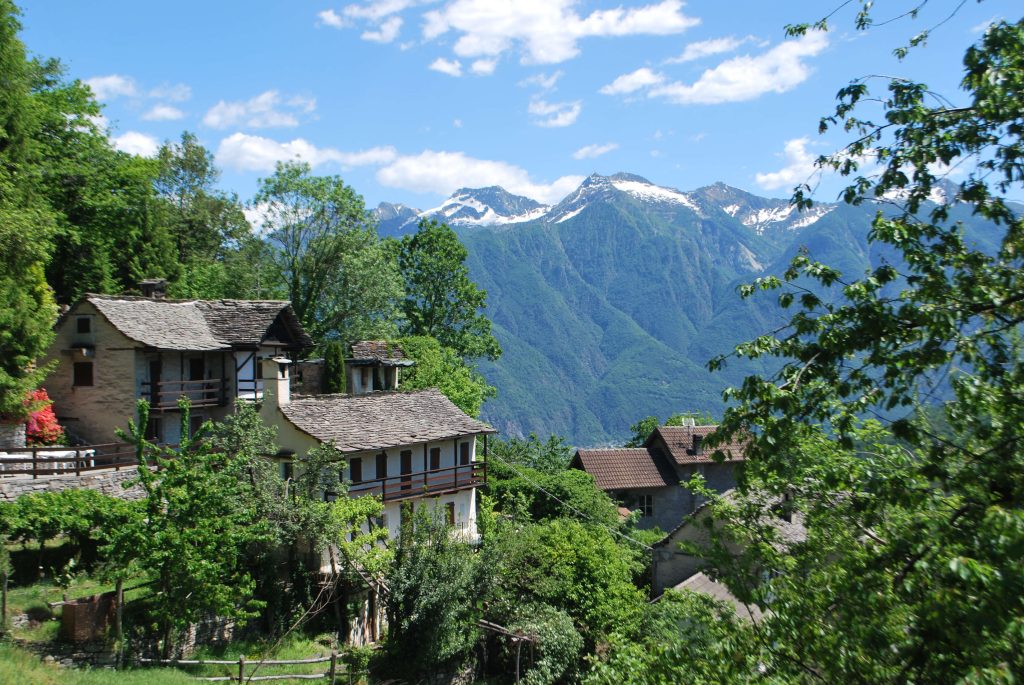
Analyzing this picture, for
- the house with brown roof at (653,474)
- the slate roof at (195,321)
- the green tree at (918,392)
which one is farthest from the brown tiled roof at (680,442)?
the green tree at (918,392)

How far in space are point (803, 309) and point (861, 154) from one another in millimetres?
1795

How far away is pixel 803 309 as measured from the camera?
7098 mm

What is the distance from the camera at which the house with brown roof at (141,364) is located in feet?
98.4

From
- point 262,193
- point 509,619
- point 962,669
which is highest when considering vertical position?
point 262,193

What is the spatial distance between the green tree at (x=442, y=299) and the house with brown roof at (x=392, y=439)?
18.3m

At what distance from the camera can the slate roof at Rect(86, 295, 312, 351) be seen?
30.4 m

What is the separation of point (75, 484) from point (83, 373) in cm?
908

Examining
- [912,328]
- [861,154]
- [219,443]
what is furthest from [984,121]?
[219,443]

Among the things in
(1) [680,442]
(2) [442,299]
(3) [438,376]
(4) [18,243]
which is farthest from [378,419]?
(1) [680,442]

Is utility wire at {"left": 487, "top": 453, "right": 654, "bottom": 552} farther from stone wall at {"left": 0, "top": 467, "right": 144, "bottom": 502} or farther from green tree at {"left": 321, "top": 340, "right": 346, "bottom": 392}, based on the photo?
stone wall at {"left": 0, "top": 467, "right": 144, "bottom": 502}

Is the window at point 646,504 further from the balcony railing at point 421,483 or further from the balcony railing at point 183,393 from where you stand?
the balcony railing at point 183,393

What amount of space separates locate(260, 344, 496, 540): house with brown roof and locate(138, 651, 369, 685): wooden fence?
5599 millimetres

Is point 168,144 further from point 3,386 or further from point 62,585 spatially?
point 62,585

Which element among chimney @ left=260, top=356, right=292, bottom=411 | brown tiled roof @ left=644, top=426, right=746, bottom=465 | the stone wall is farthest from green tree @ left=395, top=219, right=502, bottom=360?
the stone wall
